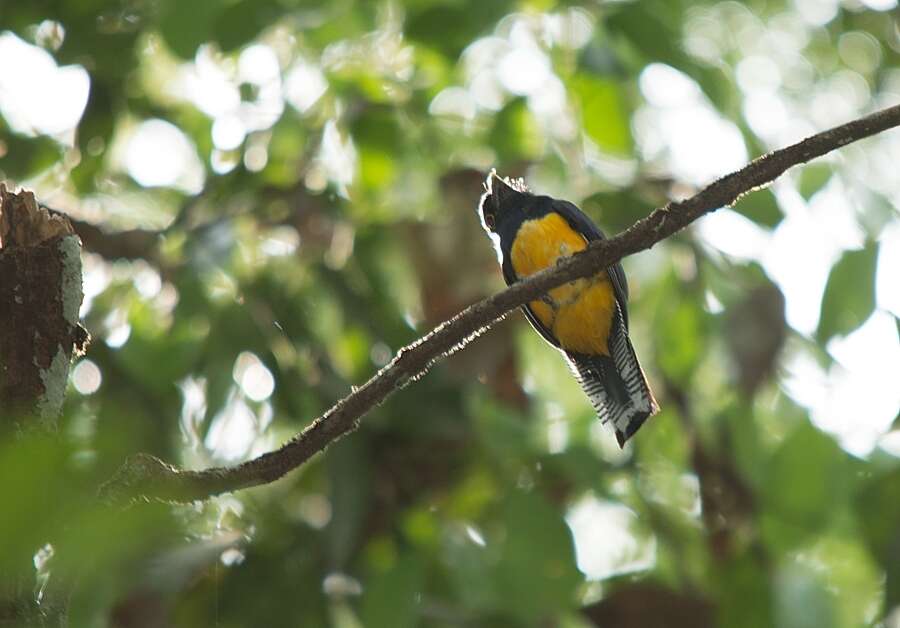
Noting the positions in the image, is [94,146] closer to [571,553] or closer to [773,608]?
[571,553]

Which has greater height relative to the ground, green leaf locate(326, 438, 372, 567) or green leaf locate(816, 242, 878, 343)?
green leaf locate(816, 242, 878, 343)

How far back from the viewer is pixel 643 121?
637 centimetres

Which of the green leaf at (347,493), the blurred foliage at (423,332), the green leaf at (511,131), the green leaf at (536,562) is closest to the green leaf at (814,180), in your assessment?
the blurred foliage at (423,332)

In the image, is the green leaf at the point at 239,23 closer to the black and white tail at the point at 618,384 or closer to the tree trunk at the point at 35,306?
the black and white tail at the point at 618,384

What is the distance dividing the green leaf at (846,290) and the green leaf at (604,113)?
1.08 m

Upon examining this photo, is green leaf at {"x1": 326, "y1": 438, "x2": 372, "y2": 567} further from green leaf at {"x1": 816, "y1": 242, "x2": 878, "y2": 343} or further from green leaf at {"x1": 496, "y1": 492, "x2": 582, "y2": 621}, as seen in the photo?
green leaf at {"x1": 816, "y1": 242, "x2": 878, "y2": 343}

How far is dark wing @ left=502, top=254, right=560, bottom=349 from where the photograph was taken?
421 centimetres

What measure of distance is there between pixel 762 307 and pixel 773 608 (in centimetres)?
109

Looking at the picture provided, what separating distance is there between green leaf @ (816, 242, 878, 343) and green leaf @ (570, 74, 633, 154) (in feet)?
3.55

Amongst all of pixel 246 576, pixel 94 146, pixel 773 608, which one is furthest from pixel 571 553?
pixel 94 146

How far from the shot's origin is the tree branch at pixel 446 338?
2.35 metres

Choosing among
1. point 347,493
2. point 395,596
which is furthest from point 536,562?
point 347,493

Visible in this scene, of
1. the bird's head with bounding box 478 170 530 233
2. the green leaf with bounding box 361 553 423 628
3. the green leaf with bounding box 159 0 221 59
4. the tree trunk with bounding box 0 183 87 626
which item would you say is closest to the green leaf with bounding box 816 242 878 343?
the bird's head with bounding box 478 170 530 233

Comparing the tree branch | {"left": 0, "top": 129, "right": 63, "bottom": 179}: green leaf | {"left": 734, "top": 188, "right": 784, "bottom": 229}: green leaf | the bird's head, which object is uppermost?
the tree branch
